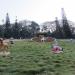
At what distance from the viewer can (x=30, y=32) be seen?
3482 inches

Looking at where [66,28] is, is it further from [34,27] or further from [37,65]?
[37,65]

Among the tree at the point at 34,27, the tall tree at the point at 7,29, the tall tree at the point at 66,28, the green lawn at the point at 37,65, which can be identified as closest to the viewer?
the green lawn at the point at 37,65

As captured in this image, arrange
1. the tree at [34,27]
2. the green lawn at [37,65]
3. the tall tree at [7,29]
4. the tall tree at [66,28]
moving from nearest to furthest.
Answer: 1. the green lawn at [37,65]
2. the tall tree at [66,28]
3. the tall tree at [7,29]
4. the tree at [34,27]

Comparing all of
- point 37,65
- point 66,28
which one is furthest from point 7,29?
point 37,65

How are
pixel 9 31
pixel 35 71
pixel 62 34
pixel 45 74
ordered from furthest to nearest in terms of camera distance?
pixel 9 31 → pixel 62 34 → pixel 35 71 → pixel 45 74

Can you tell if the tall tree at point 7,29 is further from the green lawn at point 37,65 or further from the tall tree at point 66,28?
the green lawn at point 37,65

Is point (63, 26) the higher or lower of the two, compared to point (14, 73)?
higher

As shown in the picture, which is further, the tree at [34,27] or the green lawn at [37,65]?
the tree at [34,27]

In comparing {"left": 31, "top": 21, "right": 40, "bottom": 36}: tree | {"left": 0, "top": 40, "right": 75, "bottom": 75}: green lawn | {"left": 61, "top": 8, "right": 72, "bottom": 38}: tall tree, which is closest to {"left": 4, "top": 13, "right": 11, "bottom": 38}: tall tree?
{"left": 31, "top": 21, "right": 40, "bottom": 36}: tree

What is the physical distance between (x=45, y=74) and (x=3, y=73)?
3.67 ft

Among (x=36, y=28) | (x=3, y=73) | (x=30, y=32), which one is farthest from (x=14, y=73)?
(x=36, y=28)

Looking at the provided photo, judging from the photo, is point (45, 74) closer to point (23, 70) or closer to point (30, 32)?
point (23, 70)

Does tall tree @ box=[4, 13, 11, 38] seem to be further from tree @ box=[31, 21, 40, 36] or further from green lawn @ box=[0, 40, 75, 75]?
green lawn @ box=[0, 40, 75, 75]

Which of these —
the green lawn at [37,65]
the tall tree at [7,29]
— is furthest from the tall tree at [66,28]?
the green lawn at [37,65]
